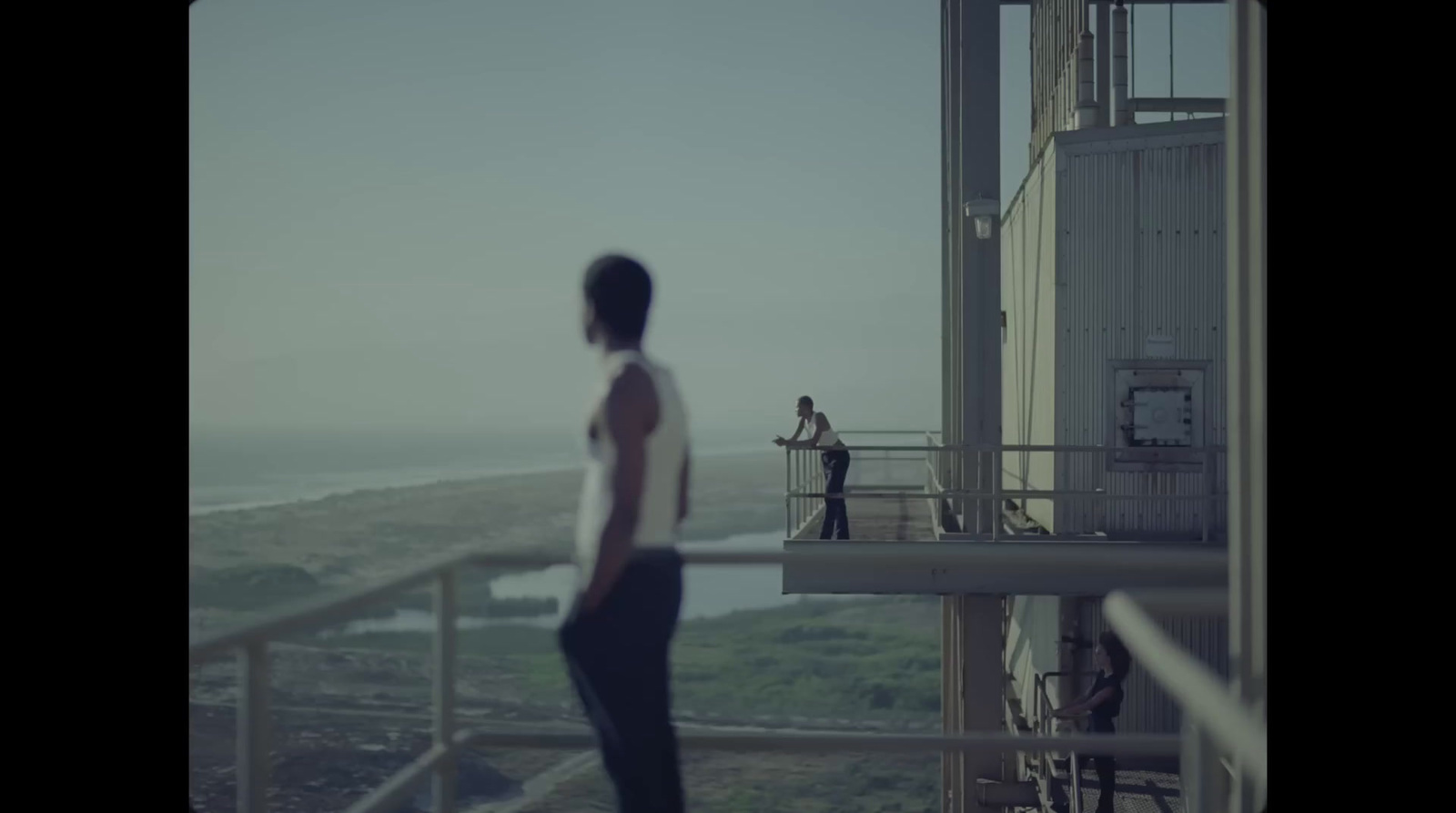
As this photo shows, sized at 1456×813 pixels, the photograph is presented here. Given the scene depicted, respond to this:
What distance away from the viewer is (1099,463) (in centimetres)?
1248

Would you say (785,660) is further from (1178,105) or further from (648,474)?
(648,474)

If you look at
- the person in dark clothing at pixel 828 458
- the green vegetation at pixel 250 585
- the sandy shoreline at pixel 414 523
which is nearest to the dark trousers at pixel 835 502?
the person in dark clothing at pixel 828 458

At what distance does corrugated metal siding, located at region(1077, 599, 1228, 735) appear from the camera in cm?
1189

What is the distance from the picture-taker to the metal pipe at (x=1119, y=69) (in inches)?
640

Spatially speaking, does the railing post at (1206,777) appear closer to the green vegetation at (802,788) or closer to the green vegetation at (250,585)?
the green vegetation at (802,788)

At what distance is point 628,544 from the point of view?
3166 mm

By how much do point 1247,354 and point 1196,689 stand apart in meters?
0.82

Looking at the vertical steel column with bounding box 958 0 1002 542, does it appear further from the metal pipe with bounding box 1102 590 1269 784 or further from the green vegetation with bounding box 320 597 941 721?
the green vegetation with bounding box 320 597 941 721

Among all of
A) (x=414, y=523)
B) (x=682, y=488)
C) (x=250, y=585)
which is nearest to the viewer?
(x=682, y=488)

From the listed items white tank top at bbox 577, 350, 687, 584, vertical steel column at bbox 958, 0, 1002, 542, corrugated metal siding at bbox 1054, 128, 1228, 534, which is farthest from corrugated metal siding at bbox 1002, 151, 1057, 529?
white tank top at bbox 577, 350, 687, 584

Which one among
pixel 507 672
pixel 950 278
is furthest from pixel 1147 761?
pixel 507 672

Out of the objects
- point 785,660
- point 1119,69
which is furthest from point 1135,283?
point 785,660

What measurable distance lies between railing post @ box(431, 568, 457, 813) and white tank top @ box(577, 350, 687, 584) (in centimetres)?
94
